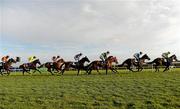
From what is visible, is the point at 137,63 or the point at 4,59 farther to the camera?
the point at 4,59

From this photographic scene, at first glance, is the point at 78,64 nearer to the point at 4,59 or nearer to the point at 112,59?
the point at 112,59

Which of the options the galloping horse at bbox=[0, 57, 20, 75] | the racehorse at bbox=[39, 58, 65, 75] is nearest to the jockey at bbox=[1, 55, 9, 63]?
the galloping horse at bbox=[0, 57, 20, 75]

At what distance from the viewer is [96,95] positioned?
16906mm

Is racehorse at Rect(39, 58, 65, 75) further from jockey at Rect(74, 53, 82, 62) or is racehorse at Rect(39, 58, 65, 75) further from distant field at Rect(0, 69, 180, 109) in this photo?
distant field at Rect(0, 69, 180, 109)

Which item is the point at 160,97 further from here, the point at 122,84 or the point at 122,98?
the point at 122,84

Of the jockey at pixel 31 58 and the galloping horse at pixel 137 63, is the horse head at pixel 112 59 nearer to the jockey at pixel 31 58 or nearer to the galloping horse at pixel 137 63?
the galloping horse at pixel 137 63

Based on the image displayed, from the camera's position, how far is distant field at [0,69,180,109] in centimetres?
1548

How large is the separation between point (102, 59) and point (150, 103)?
45.6 ft

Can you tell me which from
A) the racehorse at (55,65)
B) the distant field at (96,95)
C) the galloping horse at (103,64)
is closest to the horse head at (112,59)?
the galloping horse at (103,64)

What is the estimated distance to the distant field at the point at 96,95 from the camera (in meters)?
15.5

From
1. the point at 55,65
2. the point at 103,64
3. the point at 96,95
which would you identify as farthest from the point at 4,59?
the point at 96,95

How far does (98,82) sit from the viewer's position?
66.5 ft

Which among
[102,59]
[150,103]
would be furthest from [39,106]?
[102,59]

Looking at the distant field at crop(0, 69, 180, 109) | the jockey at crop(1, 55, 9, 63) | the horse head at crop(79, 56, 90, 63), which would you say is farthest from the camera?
the jockey at crop(1, 55, 9, 63)
